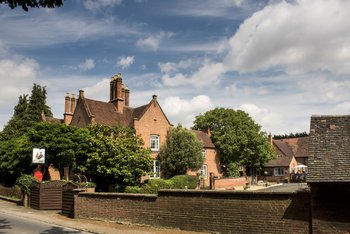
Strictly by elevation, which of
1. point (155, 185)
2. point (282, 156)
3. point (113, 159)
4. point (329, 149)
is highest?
point (282, 156)

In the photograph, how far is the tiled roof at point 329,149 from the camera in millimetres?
13547

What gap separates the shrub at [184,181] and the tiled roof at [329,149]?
77.7 feet

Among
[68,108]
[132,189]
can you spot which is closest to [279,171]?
[68,108]

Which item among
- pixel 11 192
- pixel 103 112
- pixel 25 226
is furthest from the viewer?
pixel 103 112

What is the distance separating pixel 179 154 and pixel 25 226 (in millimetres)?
24317

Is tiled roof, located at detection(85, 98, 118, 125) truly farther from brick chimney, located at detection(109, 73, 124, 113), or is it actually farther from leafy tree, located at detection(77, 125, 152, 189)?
leafy tree, located at detection(77, 125, 152, 189)

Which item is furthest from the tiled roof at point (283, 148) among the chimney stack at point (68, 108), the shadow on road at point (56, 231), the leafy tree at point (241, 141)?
the shadow on road at point (56, 231)

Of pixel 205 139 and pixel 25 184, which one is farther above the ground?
pixel 205 139

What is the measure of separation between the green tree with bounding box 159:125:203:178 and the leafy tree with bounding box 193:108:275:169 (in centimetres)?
1103

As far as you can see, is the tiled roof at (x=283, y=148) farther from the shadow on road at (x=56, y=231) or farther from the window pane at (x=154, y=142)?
the shadow on road at (x=56, y=231)

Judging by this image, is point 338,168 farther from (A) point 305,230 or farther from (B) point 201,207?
(B) point 201,207

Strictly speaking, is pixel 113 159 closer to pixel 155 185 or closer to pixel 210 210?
pixel 155 185

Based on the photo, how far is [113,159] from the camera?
31.5m

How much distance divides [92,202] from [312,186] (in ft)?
41.6
